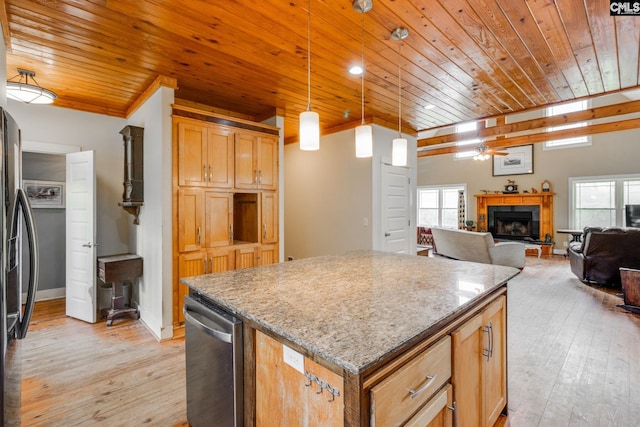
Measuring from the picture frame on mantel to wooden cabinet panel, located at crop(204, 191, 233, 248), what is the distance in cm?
810

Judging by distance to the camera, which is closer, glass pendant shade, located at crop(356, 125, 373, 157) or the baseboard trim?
glass pendant shade, located at crop(356, 125, 373, 157)

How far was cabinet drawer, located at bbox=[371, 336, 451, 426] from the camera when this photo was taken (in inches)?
37.8

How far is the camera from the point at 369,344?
0.99m

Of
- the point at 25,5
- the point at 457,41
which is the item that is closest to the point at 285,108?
the point at 457,41

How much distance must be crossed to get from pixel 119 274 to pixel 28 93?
6.40 ft

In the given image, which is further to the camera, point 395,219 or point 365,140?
point 395,219

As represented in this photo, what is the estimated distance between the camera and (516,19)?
7.36 feet

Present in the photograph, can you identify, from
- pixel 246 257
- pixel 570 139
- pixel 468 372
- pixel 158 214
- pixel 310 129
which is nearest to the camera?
pixel 468 372

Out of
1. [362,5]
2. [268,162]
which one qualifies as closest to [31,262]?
[362,5]

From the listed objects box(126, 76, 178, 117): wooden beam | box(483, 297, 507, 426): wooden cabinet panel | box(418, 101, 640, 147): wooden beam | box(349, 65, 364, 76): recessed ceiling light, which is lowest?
box(483, 297, 507, 426): wooden cabinet panel

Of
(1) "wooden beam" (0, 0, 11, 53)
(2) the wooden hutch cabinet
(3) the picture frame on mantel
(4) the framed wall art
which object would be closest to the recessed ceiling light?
(2) the wooden hutch cabinet

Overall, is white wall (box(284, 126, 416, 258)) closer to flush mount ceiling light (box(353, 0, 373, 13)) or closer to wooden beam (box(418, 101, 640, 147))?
wooden beam (box(418, 101, 640, 147))

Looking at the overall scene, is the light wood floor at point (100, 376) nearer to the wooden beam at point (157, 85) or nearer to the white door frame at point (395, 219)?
the wooden beam at point (157, 85)

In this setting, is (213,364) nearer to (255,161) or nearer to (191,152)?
(191,152)
